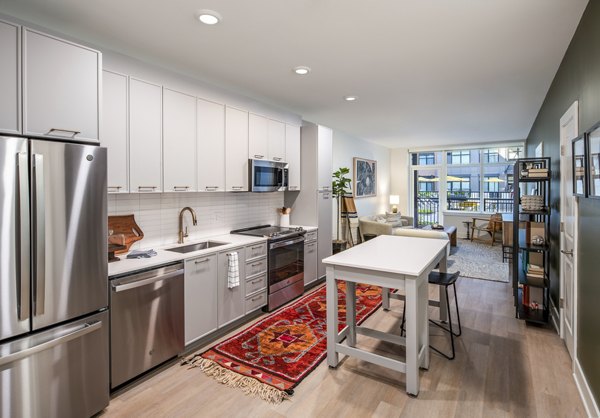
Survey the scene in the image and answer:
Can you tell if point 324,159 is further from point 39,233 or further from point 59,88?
point 39,233

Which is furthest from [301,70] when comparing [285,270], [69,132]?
[285,270]

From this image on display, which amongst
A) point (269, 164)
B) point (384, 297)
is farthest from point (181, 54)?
point (384, 297)

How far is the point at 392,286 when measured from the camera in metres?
2.35

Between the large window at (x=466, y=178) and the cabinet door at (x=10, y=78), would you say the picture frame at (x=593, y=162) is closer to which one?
the cabinet door at (x=10, y=78)

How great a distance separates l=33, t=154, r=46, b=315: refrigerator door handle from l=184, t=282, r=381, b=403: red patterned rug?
4.38ft

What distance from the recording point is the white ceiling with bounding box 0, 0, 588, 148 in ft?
7.19

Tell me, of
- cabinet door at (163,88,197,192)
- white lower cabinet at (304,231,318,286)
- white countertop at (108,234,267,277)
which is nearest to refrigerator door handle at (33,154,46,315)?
white countertop at (108,234,267,277)

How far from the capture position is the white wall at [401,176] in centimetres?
1001

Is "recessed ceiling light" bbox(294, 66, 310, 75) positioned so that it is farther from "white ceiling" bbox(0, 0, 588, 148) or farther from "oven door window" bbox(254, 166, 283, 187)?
"oven door window" bbox(254, 166, 283, 187)

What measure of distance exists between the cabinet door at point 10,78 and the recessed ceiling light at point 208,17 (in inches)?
40.7

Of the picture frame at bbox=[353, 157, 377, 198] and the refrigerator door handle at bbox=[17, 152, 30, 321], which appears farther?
the picture frame at bbox=[353, 157, 377, 198]

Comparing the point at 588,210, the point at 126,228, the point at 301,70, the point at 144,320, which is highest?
the point at 301,70

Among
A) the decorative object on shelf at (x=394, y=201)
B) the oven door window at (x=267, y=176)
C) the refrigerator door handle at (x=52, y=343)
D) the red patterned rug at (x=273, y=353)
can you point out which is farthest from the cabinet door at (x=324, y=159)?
the decorative object on shelf at (x=394, y=201)

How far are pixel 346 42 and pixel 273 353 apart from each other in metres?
2.72
